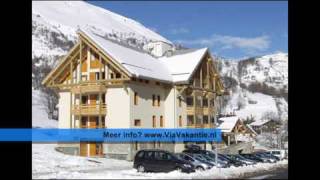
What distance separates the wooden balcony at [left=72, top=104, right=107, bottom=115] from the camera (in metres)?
13.2

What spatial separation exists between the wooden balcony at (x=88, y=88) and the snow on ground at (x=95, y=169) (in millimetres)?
2030

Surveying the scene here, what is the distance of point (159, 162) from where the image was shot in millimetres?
10297

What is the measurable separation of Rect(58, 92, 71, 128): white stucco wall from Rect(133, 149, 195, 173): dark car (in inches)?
164

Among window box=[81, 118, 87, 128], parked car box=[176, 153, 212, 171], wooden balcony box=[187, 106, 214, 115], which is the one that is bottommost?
parked car box=[176, 153, 212, 171]

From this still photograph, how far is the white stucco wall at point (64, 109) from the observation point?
46.4ft

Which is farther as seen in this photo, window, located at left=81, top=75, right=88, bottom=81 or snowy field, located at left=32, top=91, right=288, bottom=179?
window, located at left=81, top=75, right=88, bottom=81

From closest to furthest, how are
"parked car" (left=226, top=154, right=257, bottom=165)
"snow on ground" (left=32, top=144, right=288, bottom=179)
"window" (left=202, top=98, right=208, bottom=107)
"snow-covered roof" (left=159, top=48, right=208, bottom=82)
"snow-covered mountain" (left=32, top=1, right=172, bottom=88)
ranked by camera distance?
1. "snow on ground" (left=32, top=144, right=288, bottom=179)
2. "parked car" (left=226, top=154, right=257, bottom=165)
3. "window" (left=202, top=98, right=208, bottom=107)
4. "snow-covered roof" (left=159, top=48, right=208, bottom=82)
5. "snow-covered mountain" (left=32, top=1, right=172, bottom=88)

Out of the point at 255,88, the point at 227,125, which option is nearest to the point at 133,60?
the point at 255,88

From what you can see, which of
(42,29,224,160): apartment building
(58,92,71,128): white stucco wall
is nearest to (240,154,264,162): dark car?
(42,29,224,160): apartment building

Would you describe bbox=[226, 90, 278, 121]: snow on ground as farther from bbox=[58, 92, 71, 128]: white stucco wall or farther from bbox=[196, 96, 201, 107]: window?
bbox=[58, 92, 71, 128]: white stucco wall
